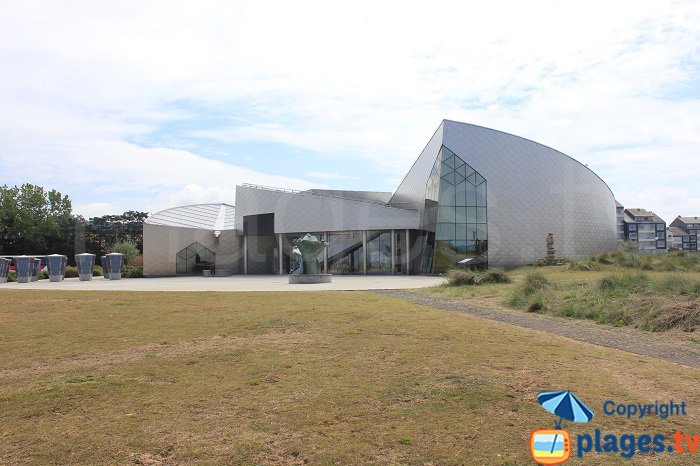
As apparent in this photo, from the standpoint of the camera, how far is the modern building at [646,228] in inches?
3937

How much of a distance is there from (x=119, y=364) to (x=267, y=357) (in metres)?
2.05

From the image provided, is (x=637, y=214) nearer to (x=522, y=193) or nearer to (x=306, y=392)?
(x=522, y=193)

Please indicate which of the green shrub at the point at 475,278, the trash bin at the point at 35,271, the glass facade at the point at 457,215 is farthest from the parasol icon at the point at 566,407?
the trash bin at the point at 35,271

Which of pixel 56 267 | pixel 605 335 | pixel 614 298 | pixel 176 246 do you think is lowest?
pixel 605 335

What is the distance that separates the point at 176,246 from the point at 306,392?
4443 cm

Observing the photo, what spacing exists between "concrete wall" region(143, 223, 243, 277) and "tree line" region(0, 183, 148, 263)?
54.9 ft

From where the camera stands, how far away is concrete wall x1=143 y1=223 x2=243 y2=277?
151 feet

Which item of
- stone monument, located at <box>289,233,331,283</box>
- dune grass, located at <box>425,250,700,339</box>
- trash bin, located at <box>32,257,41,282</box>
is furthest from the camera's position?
trash bin, located at <box>32,257,41,282</box>

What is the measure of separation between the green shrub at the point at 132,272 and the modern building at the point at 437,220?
0.92m

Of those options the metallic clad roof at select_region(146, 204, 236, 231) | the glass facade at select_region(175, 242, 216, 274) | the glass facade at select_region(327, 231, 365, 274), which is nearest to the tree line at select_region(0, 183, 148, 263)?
the metallic clad roof at select_region(146, 204, 236, 231)

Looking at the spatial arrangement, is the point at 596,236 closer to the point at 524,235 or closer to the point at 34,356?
the point at 524,235

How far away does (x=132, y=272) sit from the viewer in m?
45.8

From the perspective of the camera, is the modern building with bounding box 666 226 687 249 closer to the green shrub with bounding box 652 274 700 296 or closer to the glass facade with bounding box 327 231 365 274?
the glass facade with bounding box 327 231 365 274

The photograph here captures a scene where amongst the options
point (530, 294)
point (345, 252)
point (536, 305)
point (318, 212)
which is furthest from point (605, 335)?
point (345, 252)
